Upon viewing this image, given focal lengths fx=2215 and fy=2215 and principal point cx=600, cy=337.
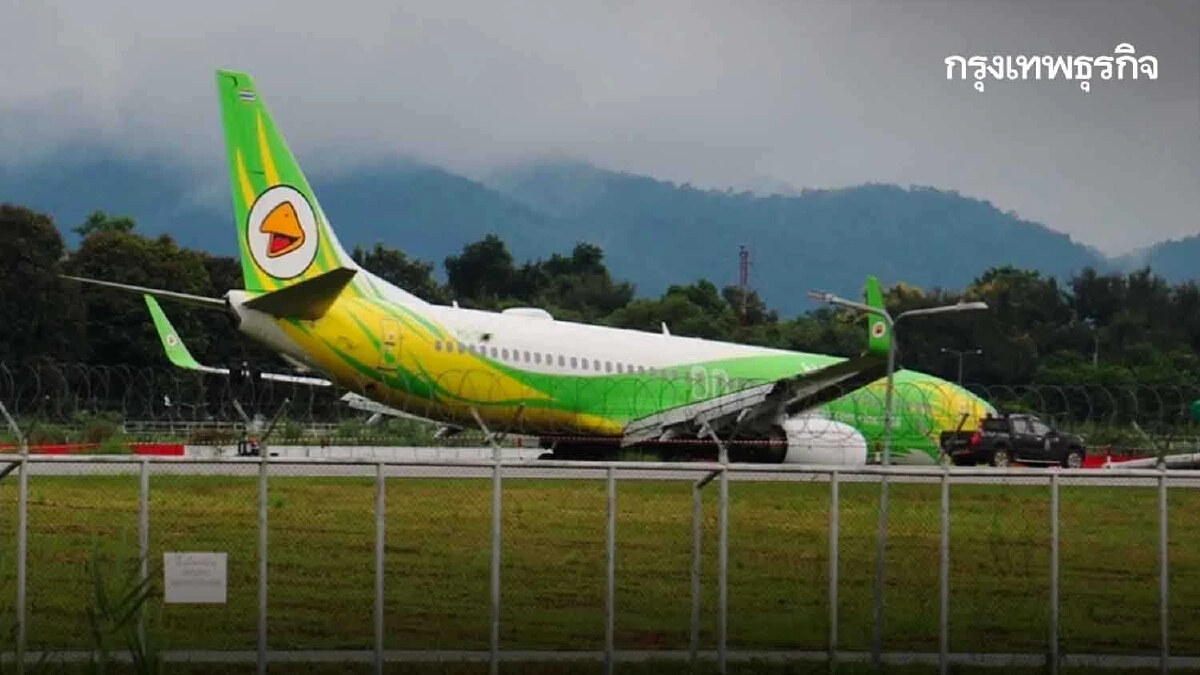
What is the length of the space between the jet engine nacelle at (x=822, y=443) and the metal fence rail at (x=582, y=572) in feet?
61.5

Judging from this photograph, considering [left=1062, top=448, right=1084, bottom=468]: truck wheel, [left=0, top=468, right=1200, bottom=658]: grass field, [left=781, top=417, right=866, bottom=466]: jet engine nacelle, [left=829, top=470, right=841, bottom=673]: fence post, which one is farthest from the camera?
[left=1062, top=448, right=1084, bottom=468]: truck wheel

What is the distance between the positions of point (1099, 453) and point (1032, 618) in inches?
1399

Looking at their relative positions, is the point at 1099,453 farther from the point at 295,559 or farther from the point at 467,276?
the point at 467,276

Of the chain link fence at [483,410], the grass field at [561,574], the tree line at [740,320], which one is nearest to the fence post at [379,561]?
the grass field at [561,574]

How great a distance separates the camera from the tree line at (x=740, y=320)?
82.4 m

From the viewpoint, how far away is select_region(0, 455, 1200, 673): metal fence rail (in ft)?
61.4

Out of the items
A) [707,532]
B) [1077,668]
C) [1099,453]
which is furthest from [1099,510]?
[1099,453]

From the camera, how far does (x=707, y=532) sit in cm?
2631

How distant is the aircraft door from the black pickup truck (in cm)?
1363

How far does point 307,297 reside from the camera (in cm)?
4259

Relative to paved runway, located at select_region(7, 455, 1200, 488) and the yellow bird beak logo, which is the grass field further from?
the yellow bird beak logo

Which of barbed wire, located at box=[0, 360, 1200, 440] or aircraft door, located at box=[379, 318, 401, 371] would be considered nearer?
aircraft door, located at box=[379, 318, 401, 371]

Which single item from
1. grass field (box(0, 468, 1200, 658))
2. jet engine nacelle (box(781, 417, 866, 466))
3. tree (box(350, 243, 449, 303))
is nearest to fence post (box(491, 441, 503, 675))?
grass field (box(0, 468, 1200, 658))

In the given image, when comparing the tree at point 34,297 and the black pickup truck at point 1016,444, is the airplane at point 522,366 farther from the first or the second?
the tree at point 34,297
